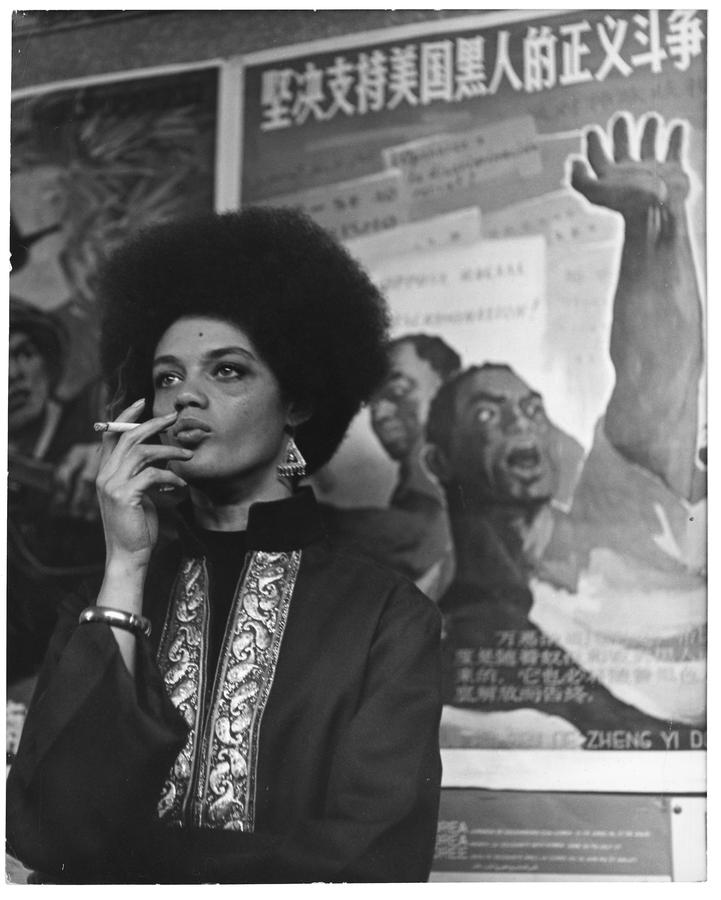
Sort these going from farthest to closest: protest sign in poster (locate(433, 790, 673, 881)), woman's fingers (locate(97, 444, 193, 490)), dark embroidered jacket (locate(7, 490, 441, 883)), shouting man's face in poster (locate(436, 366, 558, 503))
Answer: shouting man's face in poster (locate(436, 366, 558, 503)) < protest sign in poster (locate(433, 790, 673, 881)) < woman's fingers (locate(97, 444, 193, 490)) < dark embroidered jacket (locate(7, 490, 441, 883))

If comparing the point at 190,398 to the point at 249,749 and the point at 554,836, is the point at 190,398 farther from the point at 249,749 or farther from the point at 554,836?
the point at 554,836

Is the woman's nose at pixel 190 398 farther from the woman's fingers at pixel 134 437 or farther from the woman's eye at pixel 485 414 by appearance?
the woman's eye at pixel 485 414

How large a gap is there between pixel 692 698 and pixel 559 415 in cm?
52

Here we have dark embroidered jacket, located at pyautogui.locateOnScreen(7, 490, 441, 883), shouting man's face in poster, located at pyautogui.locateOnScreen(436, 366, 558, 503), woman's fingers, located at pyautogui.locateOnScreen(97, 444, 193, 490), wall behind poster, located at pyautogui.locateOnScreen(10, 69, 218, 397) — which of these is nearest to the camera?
dark embroidered jacket, located at pyautogui.locateOnScreen(7, 490, 441, 883)

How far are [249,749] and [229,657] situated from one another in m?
0.14

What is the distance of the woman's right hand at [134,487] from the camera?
182 centimetres

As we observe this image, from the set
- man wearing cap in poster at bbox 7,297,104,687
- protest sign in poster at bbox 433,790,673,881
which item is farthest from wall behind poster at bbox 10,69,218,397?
protest sign in poster at bbox 433,790,673,881

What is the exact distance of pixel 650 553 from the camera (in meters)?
2.05

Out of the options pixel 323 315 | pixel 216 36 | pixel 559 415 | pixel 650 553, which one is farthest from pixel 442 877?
pixel 216 36

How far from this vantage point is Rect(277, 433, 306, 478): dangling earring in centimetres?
192

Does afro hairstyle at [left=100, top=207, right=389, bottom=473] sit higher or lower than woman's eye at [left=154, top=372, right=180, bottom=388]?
higher

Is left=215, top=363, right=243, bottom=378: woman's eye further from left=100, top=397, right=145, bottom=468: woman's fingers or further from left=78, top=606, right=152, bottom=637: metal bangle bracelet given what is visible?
left=78, top=606, right=152, bottom=637: metal bangle bracelet

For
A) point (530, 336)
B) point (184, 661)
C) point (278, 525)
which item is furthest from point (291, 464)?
point (530, 336)

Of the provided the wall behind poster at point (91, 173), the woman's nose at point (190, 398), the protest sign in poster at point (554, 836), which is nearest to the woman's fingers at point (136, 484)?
the woman's nose at point (190, 398)
